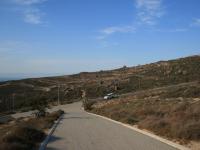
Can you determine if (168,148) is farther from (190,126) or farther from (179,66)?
(179,66)

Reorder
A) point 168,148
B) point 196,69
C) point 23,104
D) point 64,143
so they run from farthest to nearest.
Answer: point 196,69 → point 23,104 → point 64,143 → point 168,148

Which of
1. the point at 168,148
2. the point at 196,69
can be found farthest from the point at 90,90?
the point at 168,148

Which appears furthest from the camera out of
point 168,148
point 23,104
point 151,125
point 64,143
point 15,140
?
point 23,104

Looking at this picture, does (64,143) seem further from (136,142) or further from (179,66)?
(179,66)

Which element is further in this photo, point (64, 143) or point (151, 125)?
point (151, 125)

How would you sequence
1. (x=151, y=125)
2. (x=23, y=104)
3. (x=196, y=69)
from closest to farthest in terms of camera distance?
(x=151, y=125) < (x=23, y=104) < (x=196, y=69)

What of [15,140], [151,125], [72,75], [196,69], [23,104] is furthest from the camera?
[72,75]

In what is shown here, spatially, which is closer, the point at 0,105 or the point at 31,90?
the point at 0,105

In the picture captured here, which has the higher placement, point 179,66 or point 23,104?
point 179,66

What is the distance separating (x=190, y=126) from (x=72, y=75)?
15081 cm

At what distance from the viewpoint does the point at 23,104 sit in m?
95.8

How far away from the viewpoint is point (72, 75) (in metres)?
166

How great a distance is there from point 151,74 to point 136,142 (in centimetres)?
10524

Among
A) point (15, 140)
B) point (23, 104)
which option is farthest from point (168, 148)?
point (23, 104)
